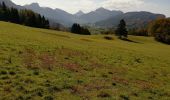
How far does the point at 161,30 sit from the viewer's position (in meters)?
130

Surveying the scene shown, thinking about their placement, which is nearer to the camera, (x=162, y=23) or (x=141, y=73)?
(x=141, y=73)

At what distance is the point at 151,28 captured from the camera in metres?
136

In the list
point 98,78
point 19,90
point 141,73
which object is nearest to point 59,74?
point 98,78

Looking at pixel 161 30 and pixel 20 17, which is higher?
pixel 20 17

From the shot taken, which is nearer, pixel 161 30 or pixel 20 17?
pixel 161 30

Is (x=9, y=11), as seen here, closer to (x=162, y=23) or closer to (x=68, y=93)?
(x=162, y=23)

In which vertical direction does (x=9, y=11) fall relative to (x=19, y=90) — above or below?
above

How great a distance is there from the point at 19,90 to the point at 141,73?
52.2 feet

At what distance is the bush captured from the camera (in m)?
126

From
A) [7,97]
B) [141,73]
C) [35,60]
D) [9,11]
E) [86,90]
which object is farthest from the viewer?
[9,11]

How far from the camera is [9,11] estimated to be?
128875 millimetres

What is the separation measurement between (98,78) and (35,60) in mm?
6609

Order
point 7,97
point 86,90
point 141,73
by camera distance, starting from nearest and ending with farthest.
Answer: point 7,97 < point 86,90 < point 141,73

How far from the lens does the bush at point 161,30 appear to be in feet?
413
